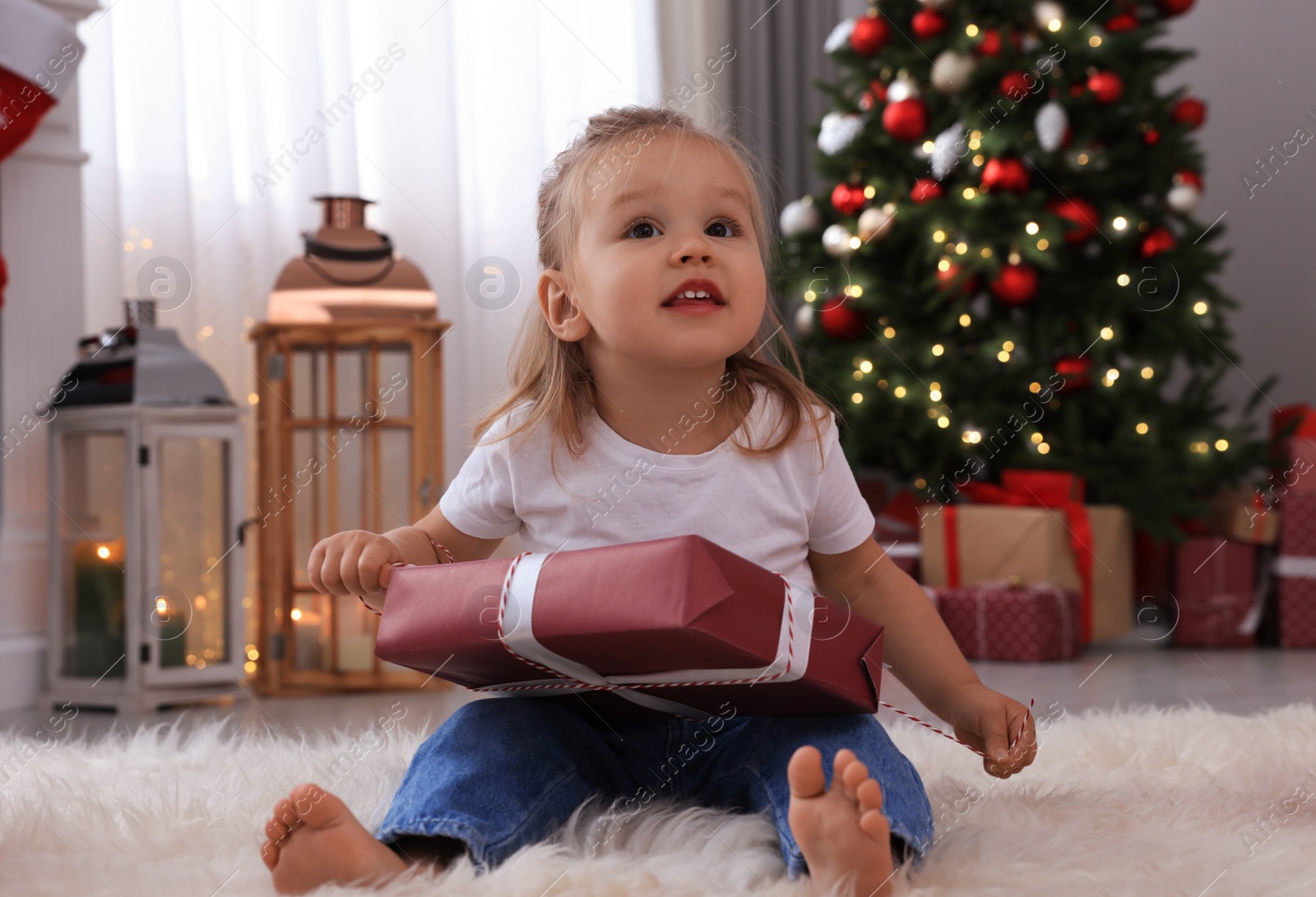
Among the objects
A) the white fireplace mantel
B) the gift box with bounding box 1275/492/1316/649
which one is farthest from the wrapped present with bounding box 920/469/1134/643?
the white fireplace mantel

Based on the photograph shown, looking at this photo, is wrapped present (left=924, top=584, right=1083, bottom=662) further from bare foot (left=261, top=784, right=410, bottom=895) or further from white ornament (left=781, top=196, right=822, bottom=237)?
bare foot (left=261, top=784, right=410, bottom=895)

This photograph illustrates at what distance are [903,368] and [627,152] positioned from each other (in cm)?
142

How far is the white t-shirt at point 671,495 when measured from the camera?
0.90m

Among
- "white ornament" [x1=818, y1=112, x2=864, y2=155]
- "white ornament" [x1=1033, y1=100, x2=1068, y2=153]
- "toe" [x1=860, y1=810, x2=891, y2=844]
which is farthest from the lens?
"white ornament" [x1=818, y1=112, x2=864, y2=155]

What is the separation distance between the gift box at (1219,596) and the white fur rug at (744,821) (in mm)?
1035

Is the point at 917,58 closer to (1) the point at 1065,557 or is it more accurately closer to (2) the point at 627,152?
(1) the point at 1065,557

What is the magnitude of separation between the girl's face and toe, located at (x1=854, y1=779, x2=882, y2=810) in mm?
326

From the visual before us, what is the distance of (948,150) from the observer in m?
2.19

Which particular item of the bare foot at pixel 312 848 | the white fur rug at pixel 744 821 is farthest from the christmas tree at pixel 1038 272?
the bare foot at pixel 312 848

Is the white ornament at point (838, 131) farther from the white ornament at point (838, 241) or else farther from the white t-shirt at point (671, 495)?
the white t-shirt at point (671, 495)

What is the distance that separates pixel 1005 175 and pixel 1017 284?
0.19 meters

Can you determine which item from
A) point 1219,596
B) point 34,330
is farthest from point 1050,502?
point 34,330

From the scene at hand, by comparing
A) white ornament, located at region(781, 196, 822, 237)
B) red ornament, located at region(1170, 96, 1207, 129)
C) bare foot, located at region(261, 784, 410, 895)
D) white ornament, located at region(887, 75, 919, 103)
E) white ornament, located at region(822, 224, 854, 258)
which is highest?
white ornament, located at region(887, 75, 919, 103)

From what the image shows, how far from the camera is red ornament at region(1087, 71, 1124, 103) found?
84.6 inches
